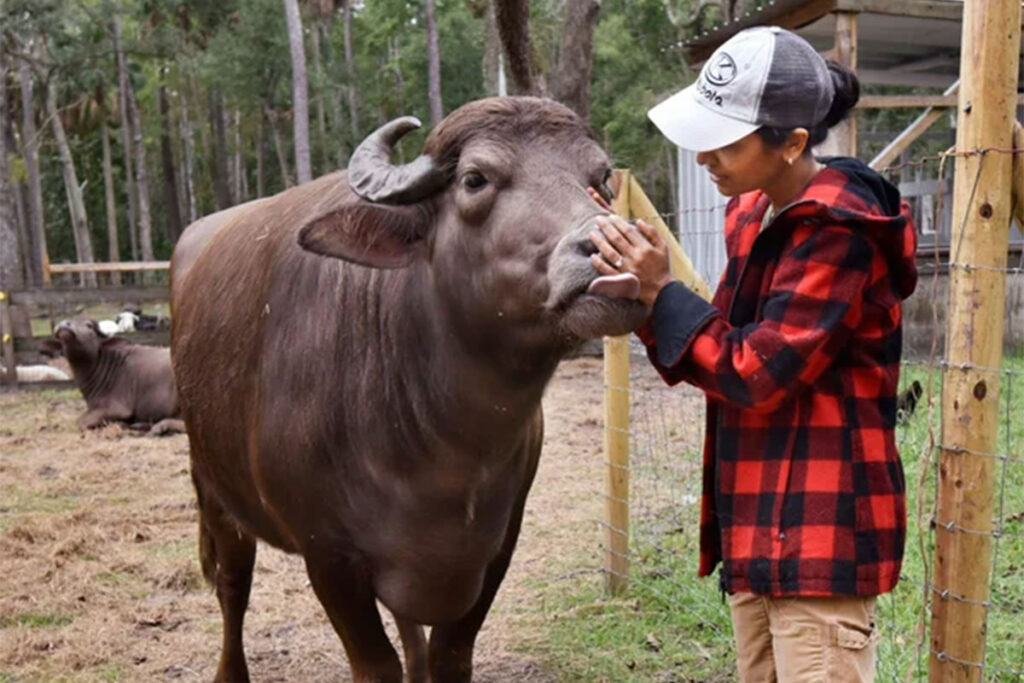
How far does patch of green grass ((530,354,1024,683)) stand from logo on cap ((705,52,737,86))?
6.61ft

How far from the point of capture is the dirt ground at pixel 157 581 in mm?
4777

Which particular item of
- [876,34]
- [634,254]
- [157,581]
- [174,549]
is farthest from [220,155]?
[634,254]

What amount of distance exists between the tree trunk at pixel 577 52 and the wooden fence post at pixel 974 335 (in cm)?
903

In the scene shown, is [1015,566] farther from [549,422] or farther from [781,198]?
[549,422]

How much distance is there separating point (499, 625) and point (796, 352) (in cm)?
328

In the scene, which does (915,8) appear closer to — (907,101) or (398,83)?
(907,101)

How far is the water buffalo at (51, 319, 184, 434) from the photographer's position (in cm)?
1109

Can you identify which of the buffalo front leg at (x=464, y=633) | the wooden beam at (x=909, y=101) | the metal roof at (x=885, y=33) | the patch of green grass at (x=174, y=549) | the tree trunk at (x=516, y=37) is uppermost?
the metal roof at (x=885, y=33)

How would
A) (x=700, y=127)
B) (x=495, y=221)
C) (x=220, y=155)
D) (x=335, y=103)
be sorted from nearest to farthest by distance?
(x=700, y=127) < (x=495, y=221) < (x=220, y=155) < (x=335, y=103)

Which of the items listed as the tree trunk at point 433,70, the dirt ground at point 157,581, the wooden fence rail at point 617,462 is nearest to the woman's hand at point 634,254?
the dirt ground at point 157,581

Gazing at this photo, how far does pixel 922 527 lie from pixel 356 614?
1694mm

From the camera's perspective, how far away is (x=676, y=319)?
2260 millimetres

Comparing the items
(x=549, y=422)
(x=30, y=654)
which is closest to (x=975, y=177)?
(x=30, y=654)

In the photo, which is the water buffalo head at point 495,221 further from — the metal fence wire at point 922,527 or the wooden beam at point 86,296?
the wooden beam at point 86,296
